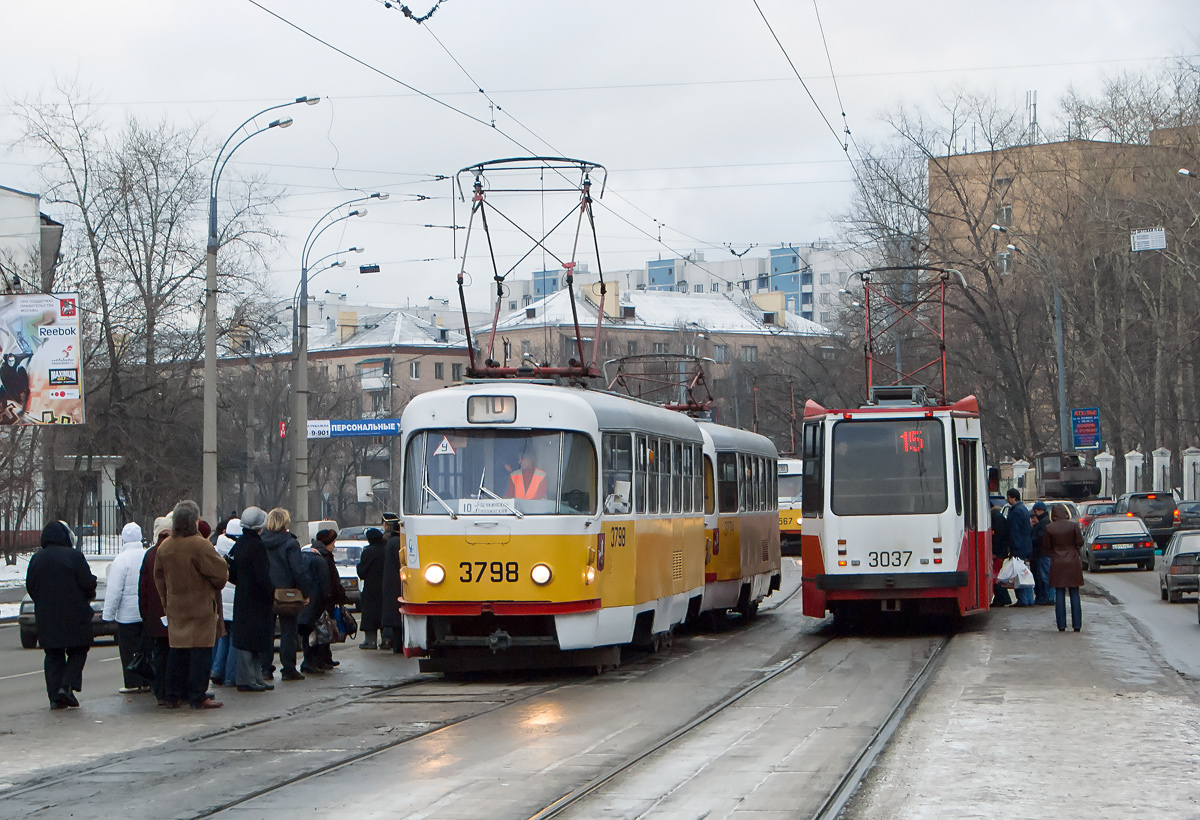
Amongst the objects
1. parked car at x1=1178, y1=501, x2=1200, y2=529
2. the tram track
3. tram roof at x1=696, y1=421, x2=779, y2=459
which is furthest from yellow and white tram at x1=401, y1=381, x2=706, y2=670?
parked car at x1=1178, y1=501, x2=1200, y2=529

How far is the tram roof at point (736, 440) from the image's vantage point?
2089cm

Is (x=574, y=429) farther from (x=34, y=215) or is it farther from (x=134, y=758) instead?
(x=34, y=215)

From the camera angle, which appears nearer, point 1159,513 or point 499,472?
point 499,472

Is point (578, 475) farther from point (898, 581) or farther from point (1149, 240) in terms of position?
point (1149, 240)

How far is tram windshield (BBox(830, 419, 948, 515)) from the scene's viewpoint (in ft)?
61.3

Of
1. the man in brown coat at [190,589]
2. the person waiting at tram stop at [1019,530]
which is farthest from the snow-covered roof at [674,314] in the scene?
the man in brown coat at [190,589]

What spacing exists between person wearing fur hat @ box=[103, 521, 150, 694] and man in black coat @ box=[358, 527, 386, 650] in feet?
11.4

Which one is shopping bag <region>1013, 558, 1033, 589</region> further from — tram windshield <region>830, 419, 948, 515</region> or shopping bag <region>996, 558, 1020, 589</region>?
tram windshield <region>830, 419, 948, 515</region>

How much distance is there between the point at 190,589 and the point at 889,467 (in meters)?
9.25

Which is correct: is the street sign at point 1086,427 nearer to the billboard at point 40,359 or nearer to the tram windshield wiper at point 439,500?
the billboard at point 40,359

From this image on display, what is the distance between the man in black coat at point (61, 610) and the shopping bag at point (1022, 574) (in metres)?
13.9

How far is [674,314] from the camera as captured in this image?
11256 cm

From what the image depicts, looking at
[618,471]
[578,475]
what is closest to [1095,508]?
[618,471]

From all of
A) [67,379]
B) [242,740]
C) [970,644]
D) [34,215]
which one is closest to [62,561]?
[242,740]
